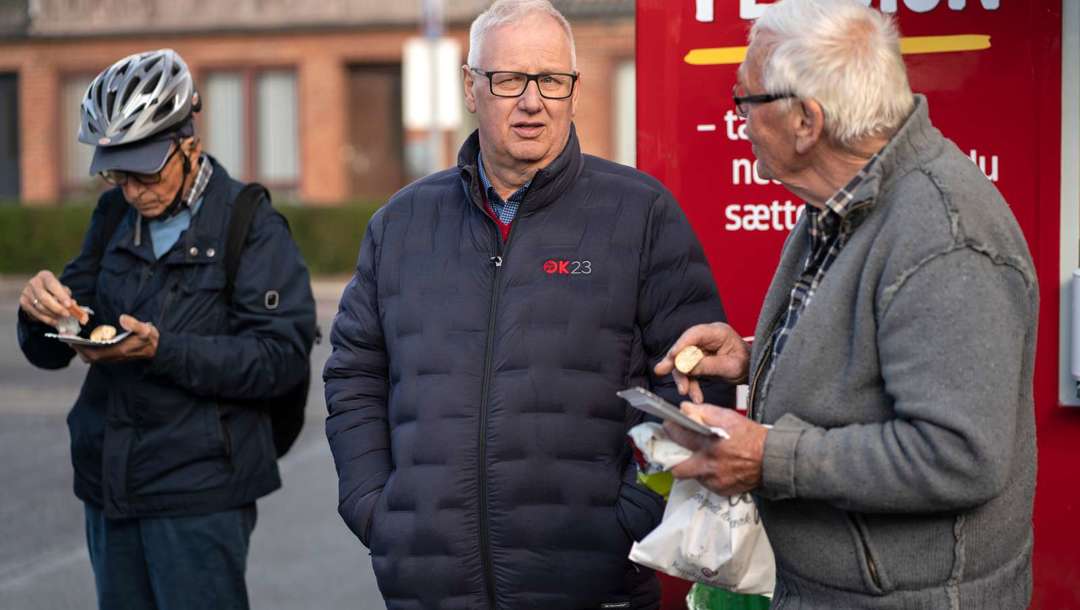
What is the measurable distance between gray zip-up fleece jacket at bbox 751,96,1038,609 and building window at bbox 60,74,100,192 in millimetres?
27077

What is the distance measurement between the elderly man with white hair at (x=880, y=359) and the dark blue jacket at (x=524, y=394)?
60 cm

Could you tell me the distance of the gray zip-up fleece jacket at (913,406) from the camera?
2.13 metres

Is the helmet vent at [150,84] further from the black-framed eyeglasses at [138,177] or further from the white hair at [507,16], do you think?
the white hair at [507,16]

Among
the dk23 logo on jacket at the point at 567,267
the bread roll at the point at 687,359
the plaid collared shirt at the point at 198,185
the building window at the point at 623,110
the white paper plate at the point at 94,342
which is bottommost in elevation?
the white paper plate at the point at 94,342

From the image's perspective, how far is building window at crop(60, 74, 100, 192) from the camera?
27.9m

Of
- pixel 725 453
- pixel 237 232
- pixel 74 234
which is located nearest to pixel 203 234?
pixel 237 232

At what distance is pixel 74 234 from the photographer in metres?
22.4

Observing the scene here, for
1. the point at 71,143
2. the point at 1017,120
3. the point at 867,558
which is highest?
the point at 71,143

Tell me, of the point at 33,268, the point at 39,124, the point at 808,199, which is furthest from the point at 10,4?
the point at 808,199

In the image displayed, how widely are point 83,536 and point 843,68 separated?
246 inches

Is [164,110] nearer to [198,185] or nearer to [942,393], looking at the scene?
[198,185]

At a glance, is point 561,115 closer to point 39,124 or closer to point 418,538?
point 418,538

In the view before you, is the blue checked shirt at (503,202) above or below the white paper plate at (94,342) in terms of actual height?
above

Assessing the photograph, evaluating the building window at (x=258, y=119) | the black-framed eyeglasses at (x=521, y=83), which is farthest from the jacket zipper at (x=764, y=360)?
the building window at (x=258, y=119)
